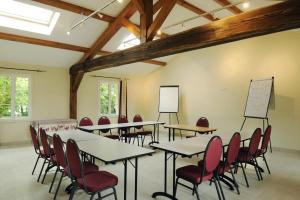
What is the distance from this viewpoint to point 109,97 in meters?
8.05

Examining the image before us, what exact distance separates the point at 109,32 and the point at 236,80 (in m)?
3.79

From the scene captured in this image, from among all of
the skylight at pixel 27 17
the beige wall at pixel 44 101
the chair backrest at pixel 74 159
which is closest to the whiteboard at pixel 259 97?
the chair backrest at pixel 74 159

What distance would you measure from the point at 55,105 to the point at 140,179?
4423 mm

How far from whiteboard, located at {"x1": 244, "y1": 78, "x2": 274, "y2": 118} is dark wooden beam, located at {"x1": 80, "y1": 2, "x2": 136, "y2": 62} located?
11.8ft

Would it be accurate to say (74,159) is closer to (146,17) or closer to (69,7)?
(146,17)

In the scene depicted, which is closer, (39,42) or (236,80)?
(39,42)

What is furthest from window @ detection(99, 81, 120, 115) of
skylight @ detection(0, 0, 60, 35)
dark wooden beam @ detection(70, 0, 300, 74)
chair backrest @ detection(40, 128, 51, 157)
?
chair backrest @ detection(40, 128, 51, 157)

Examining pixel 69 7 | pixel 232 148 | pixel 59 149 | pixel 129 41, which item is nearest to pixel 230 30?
pixel 232 148

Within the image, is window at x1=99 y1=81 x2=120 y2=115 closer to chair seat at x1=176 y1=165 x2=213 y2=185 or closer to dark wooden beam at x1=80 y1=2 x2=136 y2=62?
dark wooden beam at x1=80 y1=2 x2=136 y2=62

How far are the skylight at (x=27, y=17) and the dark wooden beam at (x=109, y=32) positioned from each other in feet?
3.88

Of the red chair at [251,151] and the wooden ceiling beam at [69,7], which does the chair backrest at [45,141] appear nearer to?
the wooden ceiling beam at [69,7]

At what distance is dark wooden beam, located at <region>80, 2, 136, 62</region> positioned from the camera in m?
4.83

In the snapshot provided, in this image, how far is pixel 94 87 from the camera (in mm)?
7586

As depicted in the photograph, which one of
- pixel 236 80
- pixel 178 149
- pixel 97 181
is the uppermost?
pixel 236 80
